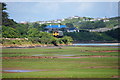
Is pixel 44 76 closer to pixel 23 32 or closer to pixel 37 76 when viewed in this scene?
pixel 37 76

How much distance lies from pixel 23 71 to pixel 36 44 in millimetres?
77469

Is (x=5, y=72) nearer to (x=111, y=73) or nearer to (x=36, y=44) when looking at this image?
(x=111, y=73)

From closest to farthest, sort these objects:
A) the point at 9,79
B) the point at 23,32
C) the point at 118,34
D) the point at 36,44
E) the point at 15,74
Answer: the point at 9,79, the point at 15,74, the point at 36,44, the point at 23,32, the point at 118,34

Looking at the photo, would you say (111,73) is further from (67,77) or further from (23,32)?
(23,32)

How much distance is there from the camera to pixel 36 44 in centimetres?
12119

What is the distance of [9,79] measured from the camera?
3784 cm

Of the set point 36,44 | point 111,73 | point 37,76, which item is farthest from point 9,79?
point 36,44

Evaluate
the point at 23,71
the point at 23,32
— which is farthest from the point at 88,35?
the point at 23,71

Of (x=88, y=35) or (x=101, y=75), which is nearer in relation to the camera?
(x=101, y=75)

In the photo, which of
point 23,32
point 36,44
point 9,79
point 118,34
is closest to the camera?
point 9,79

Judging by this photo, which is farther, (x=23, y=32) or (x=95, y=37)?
(x=95, y=37)

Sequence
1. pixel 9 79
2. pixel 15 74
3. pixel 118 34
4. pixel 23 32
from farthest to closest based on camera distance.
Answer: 1. pixel 118 34
2. pixel 23 32
3. pixel 15 74
4. pixel 9 79

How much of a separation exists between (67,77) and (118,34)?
15698 cm

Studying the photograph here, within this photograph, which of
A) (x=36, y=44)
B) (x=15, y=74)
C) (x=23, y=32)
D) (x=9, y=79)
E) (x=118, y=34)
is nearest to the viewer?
(x=9, y=79)
